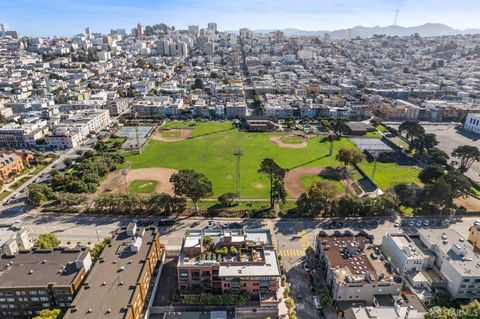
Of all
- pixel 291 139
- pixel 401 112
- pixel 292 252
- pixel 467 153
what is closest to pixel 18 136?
pixel 291 139

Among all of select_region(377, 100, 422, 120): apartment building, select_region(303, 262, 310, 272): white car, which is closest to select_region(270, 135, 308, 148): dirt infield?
select_region(377, 100, 422, 120): apartment building

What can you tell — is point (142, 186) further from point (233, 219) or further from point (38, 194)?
point (233, 219)

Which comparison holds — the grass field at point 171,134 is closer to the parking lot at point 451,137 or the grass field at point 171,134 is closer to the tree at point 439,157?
the tree at point 439,157

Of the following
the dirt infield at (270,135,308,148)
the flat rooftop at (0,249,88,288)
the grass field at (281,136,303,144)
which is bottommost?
the dirt infield at (270,135,308,148)

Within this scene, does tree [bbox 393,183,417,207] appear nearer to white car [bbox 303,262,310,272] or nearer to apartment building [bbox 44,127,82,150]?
white car [bbox 303,262,310,272]

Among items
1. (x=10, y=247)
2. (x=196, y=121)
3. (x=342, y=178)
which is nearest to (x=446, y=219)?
(x=342, y=178)
